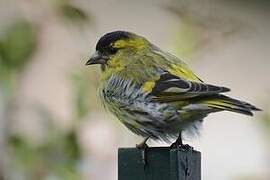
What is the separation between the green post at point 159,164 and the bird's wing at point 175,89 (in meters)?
0.43

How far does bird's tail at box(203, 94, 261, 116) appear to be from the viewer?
2.35 metres

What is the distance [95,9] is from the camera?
190 inches

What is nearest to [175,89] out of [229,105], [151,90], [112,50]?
[151,90]

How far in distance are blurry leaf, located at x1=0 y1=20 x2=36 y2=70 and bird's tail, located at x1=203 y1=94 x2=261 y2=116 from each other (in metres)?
0.64

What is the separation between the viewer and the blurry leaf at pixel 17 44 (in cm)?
288

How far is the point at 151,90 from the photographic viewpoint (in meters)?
2.73

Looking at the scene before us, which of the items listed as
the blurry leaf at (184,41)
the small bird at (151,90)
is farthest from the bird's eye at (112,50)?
the blurry leaf at (184,41)

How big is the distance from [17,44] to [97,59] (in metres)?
0.28

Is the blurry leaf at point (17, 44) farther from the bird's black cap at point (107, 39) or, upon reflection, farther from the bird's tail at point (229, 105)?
the bird's tail at point (229, 105)

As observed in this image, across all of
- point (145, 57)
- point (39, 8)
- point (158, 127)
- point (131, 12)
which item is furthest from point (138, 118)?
point (131, 12)

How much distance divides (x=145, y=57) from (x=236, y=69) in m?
2.39

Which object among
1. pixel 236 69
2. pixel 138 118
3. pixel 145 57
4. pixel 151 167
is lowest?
pixel 151 167

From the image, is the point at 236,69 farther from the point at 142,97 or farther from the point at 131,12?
the point at 142,97

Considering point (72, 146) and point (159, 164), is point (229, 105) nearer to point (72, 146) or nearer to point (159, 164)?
point (159, 164)
